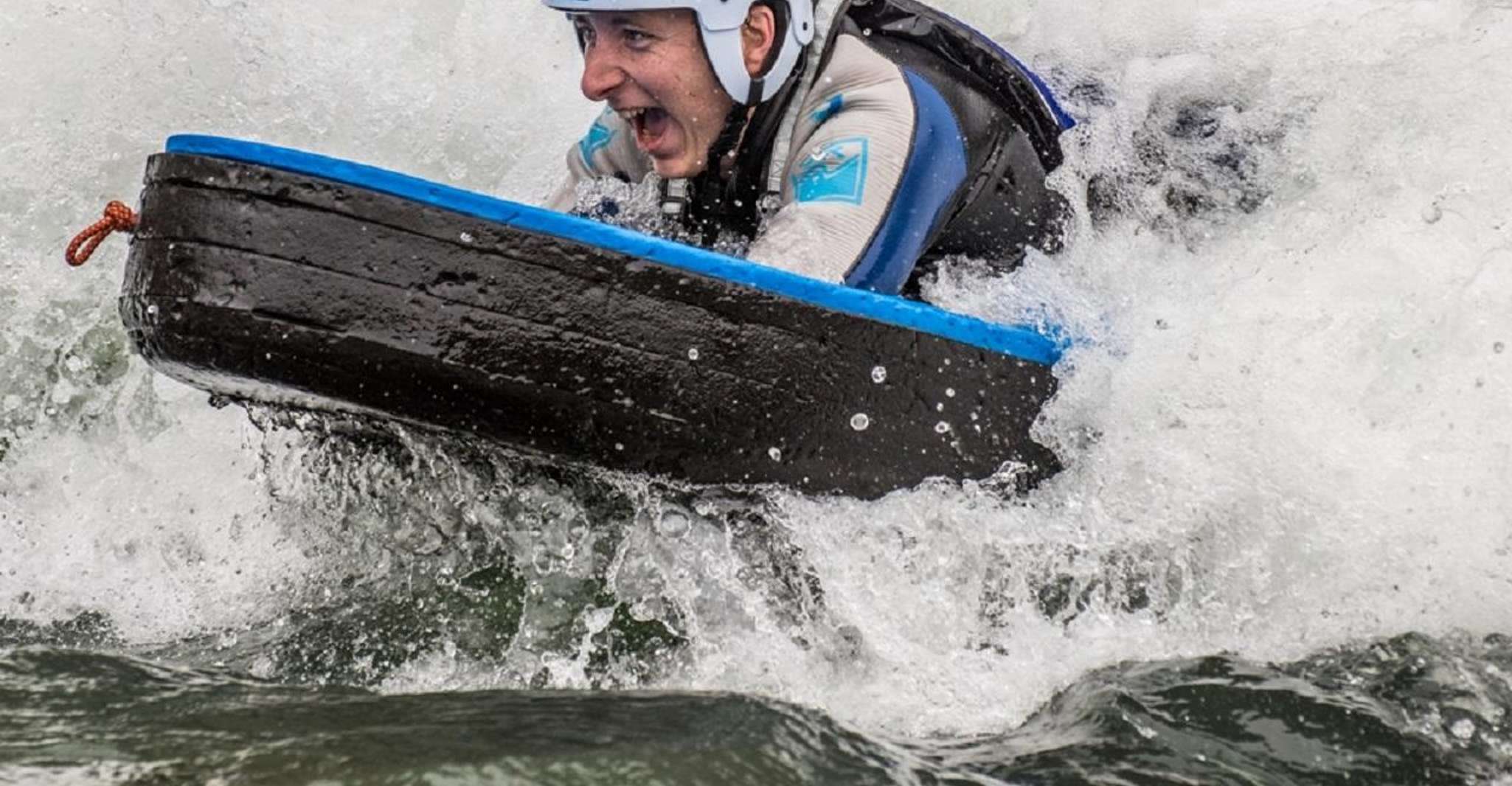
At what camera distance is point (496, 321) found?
299 centimetres

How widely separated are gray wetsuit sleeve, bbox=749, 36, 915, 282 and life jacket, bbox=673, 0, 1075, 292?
0.11 metres

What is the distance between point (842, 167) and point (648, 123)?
2.16ft

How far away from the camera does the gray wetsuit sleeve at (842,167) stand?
3.31 meters

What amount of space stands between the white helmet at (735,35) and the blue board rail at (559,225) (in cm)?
79

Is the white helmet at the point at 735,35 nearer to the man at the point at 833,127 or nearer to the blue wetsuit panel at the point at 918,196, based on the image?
the man at the point at 833,127

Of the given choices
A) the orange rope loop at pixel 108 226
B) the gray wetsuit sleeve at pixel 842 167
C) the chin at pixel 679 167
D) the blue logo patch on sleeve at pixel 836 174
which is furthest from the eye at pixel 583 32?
the orange rope loop at pixel 108 226

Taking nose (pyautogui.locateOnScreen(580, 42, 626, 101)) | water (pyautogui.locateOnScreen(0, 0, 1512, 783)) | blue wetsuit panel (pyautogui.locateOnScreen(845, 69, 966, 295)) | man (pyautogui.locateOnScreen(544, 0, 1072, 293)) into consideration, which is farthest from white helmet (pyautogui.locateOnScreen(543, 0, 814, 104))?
water (pyautogui.locateOnScreen(0, 0, 1512, 783))

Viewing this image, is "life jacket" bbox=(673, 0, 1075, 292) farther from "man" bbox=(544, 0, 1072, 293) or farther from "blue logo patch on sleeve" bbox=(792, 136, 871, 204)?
"blue logo patch on sleeve" bbox=(792, 136, 871, 204)

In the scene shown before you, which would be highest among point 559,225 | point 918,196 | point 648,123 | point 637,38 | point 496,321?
point 637,38

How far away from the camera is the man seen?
340 cm

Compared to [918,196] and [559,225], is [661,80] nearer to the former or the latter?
[918,196]

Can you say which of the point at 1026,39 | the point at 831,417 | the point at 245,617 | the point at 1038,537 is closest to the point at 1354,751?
the point at 1038,537

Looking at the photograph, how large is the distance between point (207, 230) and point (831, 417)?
3.97ft

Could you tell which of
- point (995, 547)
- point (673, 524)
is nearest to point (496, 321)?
point (673, 524)
